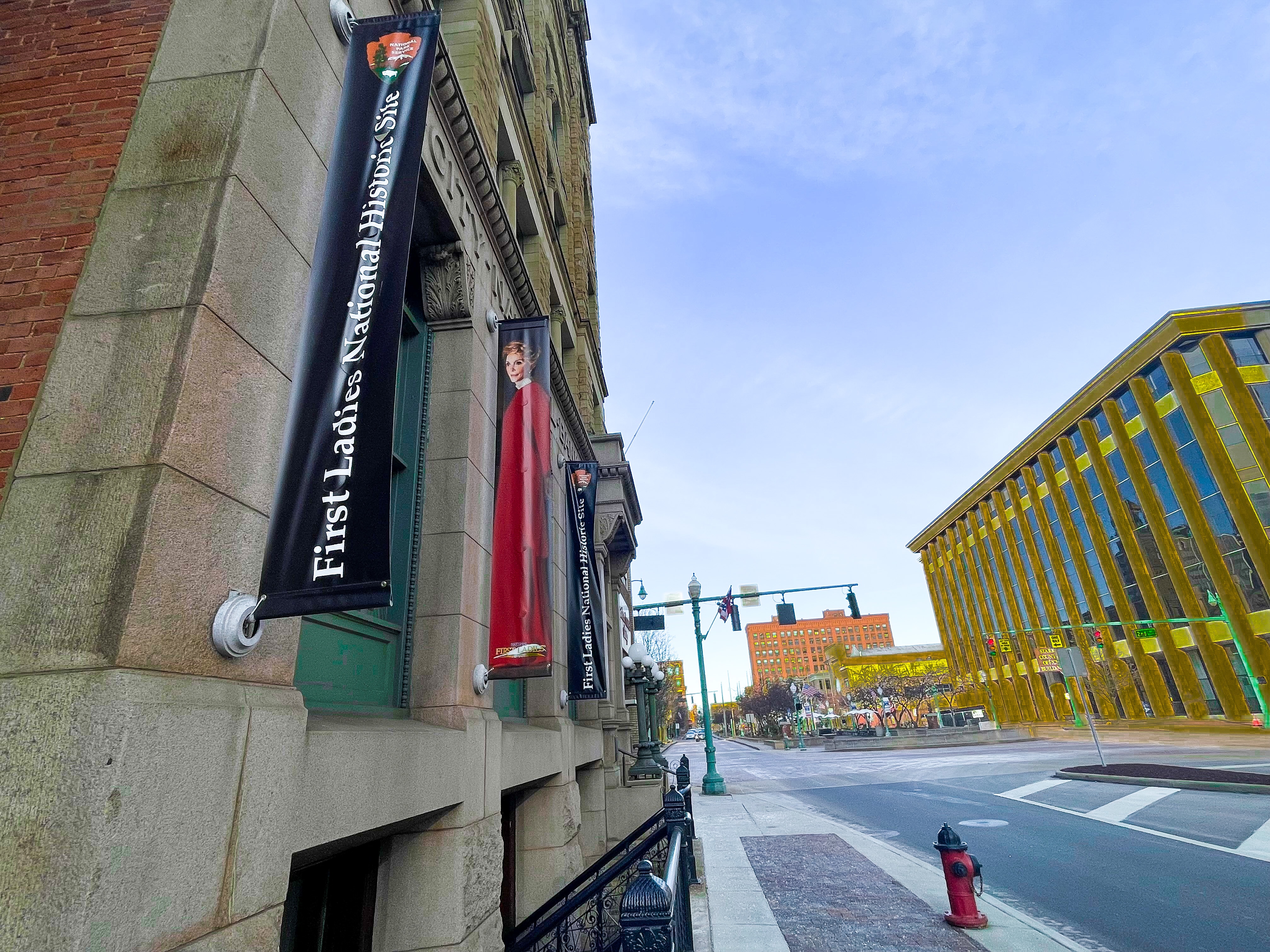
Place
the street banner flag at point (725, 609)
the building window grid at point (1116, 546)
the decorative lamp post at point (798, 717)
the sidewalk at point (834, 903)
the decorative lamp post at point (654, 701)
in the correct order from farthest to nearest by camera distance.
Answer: the decorative lamp post at point (798, 717), the building window grid at point (1116, 546), the street banner flag at point (725, 609), the decorative lamp post at point (654, 701), the sidewalk at point (834, 903)

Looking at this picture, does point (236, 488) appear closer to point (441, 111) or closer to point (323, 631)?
point (323, 631)

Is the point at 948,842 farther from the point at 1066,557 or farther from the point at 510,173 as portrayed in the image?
the point at 1066,557

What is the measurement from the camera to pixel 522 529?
279 inches

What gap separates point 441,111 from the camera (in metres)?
6.50

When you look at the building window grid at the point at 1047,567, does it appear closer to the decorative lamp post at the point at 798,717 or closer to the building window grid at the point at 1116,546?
the building window grid at the point at 1116,546

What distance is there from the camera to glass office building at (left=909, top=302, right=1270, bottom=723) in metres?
40.9

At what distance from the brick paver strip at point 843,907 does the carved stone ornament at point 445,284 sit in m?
7.60

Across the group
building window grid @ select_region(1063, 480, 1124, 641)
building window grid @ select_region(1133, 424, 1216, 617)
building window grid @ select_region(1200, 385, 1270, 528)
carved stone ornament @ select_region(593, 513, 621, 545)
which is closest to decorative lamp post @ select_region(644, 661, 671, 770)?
carved stone ornament @ select_region(593, 513, 621, 545)

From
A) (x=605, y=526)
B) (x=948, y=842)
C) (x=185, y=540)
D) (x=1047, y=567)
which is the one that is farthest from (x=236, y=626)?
(x=1047, y=567)

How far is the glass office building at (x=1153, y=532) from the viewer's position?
40.9m

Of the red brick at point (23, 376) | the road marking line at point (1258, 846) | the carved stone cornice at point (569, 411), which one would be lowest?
the road marking line at point (1258, 846)

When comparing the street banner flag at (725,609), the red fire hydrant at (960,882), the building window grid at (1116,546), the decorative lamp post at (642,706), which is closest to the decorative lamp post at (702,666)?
the street banner flag at (725,609)

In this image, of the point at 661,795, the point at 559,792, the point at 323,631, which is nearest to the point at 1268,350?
the point at 661,795

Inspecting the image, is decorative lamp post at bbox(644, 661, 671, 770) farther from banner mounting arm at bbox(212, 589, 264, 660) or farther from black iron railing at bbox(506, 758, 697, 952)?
banner mounting arm at bbox(212, 589, 264, 660)
